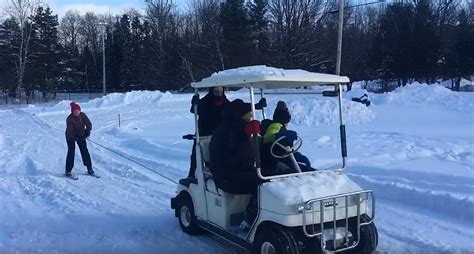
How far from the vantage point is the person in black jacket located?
6.05 metres

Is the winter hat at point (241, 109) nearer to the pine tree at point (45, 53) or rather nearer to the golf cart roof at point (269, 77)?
the golf cart roof at point (269, 77)

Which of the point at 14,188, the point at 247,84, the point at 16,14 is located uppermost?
the point at 16,14

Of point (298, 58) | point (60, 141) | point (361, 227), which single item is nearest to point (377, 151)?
point (361, 227)

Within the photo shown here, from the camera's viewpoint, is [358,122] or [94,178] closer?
[94,178]

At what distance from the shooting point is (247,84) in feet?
20.4

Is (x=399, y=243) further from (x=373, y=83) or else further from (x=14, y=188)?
(x=373, y=83)

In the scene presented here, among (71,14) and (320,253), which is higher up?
(71,14)

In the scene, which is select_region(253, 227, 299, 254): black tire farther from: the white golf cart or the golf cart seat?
the golf cart seat

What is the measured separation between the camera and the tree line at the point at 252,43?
185 ft

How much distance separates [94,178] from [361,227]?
281 inches

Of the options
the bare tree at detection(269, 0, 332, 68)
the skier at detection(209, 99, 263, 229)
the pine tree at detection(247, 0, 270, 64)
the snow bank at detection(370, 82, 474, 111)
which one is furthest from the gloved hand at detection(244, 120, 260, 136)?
the pine tree at detection(247, 0, 270, 64)

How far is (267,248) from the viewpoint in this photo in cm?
561

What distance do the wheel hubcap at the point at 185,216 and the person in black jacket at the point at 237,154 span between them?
1175 mm

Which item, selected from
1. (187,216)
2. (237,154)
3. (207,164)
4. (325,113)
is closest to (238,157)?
(237,154)
